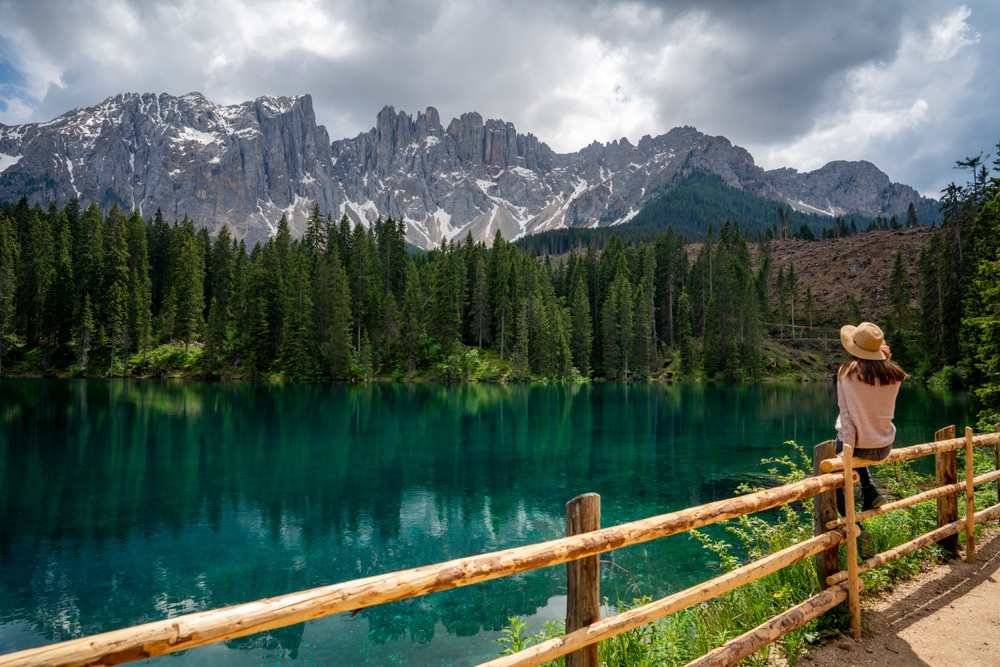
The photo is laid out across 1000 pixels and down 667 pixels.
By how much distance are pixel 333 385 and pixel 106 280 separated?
35.0 metres

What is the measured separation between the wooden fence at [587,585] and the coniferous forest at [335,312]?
6169 centimetres

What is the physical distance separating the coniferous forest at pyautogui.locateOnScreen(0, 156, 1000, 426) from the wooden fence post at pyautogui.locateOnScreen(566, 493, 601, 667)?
6475cm

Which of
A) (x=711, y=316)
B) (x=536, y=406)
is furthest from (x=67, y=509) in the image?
(x=711, y=316)

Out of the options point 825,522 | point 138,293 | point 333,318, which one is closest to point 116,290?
point 138,293

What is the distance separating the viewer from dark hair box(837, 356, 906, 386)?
551cm

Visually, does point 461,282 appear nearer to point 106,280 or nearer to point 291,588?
point 106,280

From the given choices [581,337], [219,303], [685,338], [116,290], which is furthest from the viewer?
[685,338]

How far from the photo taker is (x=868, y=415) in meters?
5.47

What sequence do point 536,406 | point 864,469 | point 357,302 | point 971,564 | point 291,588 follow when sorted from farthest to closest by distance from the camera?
point 357,302, point 536,406, point 291,588, point 971,564, point 864,469

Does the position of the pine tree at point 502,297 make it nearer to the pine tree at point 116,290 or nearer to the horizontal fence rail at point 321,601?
the pine tree at point 116,290

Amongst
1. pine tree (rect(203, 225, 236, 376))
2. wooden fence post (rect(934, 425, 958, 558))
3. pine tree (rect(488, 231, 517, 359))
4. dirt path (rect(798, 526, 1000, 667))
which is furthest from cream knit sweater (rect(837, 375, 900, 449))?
pine tree (rect(203, 225, 236, 376))

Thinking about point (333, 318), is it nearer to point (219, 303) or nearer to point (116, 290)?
point (219, 303)

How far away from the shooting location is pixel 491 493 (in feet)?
56.1

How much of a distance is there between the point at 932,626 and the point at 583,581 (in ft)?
14.2
